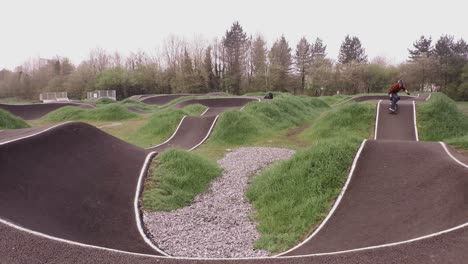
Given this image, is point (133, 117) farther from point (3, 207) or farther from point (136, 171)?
point (3, 207)

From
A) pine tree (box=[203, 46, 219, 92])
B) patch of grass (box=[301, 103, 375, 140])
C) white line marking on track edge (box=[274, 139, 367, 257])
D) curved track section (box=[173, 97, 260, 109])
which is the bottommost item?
white line marking on track edge (box=[274, 139, 367, 257])

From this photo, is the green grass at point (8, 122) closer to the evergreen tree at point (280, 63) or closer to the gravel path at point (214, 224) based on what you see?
the gravel path at point (214, 224)

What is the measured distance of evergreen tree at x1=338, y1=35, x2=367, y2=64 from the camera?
5797 cm

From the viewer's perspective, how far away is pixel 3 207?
5.76 meters

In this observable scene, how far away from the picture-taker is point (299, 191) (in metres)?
7.97

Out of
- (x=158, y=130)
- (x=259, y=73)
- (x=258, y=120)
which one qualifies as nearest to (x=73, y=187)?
(x=158, y=130)

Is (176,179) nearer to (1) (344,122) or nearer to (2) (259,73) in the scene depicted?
(1) (344,122)

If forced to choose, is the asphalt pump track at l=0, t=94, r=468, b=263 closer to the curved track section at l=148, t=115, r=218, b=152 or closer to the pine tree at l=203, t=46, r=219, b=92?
the curved track section at l=148, t=115, r=218, b=152

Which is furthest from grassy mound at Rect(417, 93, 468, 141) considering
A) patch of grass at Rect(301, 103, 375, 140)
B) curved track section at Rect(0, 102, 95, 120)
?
curved track section at Rect(0, 102, 95, 120)

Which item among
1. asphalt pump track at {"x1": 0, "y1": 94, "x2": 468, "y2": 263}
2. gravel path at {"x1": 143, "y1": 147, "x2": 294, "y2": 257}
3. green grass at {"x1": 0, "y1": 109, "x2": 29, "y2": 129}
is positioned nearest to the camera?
asphalt pump track at {"x1": 0, "y1": 94, "x2": 468, "y2": 263}

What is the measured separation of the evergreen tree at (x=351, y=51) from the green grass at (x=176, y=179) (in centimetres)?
5342

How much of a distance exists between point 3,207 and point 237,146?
1030 cm

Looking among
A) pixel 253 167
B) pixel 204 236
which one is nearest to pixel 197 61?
pixel 253 167

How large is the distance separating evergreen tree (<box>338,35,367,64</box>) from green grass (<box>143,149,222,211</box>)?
53.4m
